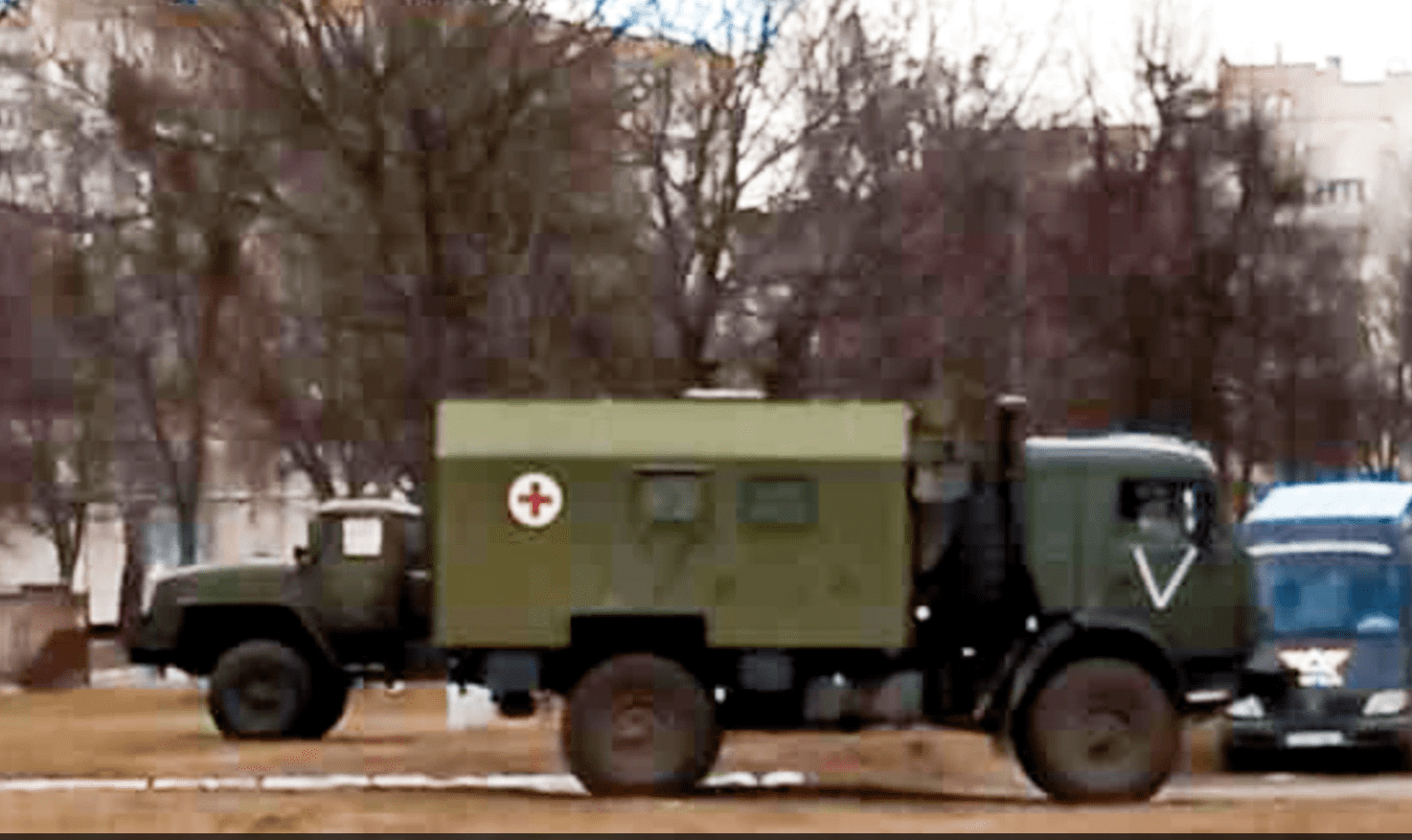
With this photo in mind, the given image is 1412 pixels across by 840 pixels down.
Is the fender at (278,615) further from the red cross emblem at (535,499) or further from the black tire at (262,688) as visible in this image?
the red cross emblem at (535,499)

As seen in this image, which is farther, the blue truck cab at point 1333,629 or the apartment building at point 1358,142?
the apartment building at point 1358,142

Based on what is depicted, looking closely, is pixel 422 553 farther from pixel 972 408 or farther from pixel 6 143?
pixel 6 143

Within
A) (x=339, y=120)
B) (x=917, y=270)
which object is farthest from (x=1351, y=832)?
(x=917, y=270)

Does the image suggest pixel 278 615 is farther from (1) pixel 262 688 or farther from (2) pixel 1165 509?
(2) pixel 1165 509

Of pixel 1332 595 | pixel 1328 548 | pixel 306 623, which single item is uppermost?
pixel 1328 548

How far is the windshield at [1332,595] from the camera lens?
3056 cm

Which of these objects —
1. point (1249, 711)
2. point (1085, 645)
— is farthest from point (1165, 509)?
point (1249, 711)

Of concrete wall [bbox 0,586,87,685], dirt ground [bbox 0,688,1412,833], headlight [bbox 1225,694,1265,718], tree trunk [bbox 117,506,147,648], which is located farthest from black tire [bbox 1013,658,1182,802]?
tree trunk [bbox 117,506,147,648]

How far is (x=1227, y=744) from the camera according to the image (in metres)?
29.6

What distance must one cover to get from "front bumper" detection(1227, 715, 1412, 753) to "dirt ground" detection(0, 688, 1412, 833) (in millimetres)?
603

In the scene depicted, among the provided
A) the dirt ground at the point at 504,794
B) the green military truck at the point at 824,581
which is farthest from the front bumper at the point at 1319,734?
the green military truck at the point at 824,581

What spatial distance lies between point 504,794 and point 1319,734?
9097mm

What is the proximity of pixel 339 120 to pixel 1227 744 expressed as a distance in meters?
15.2

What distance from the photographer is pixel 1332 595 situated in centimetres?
3080
